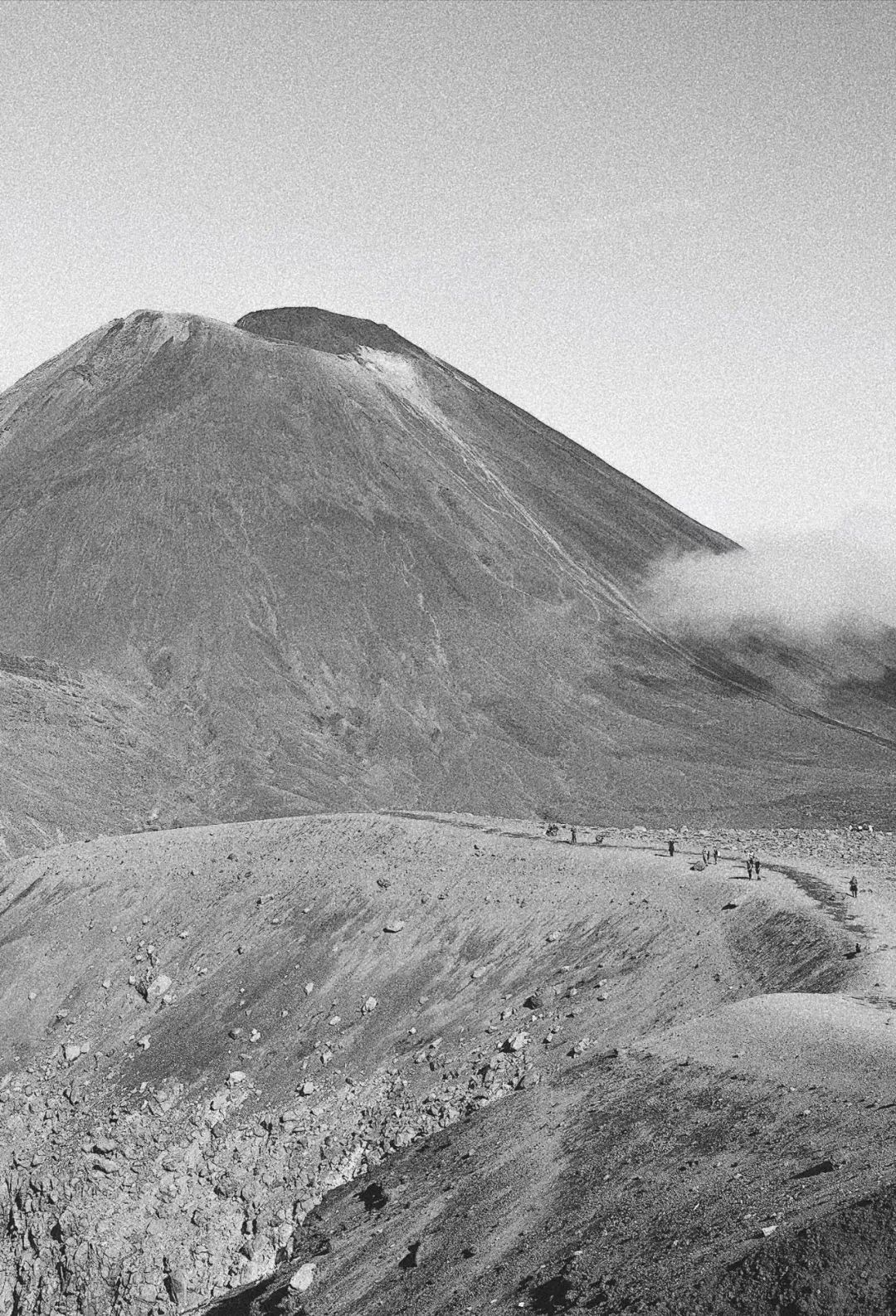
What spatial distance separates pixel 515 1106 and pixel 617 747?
2963 inches

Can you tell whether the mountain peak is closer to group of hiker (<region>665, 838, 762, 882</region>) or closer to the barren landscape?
the barren landscape

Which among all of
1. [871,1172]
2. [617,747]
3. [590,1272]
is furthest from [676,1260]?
[617,747]

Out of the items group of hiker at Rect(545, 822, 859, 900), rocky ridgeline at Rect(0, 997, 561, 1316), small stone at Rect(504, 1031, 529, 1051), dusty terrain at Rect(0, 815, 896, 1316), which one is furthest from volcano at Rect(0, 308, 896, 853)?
small stone at Rect(504, 1031, 529, 1051)

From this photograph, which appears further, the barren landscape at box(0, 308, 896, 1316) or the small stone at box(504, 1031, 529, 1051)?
the small stone at box(504, 1031, 529, 1051)

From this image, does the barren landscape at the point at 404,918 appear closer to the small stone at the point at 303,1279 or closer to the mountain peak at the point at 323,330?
the small stone at the point at 303,1279

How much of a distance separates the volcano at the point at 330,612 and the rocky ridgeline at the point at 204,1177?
37.0 m

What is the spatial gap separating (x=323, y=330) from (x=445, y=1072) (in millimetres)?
126735

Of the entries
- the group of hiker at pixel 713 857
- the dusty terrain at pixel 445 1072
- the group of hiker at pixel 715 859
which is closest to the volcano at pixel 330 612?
the dusty terrain at pixel 445 1072

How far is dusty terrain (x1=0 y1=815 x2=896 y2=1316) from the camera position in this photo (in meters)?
22.5

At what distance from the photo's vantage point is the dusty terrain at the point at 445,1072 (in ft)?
73.8

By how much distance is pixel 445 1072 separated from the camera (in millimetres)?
36125

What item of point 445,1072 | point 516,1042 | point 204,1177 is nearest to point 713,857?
point 516,1042

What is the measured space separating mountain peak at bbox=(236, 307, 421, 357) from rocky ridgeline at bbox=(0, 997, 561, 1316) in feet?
394

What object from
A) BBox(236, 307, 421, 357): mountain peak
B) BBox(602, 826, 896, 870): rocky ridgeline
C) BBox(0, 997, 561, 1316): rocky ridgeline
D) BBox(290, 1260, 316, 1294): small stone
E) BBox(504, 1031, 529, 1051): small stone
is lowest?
BBox(0, 997, 561, 1316): rocky ridgeline
